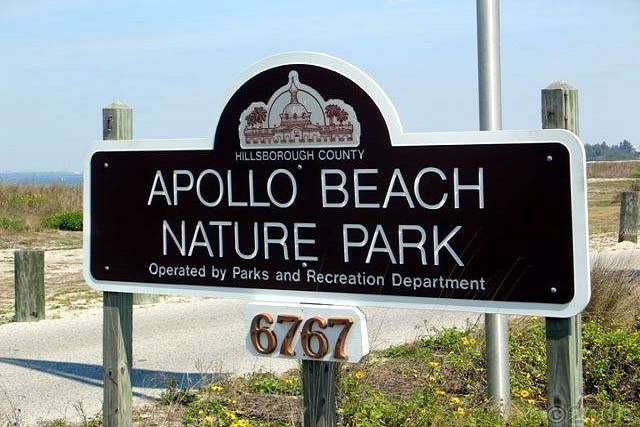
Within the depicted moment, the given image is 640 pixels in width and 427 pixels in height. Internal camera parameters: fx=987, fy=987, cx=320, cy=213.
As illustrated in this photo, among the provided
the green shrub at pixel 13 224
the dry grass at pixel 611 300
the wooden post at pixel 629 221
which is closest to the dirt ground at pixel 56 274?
the green shrub at pixel 13 224

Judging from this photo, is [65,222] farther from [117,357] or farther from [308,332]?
[308,332]

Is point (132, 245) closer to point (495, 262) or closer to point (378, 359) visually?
point (495, 262)

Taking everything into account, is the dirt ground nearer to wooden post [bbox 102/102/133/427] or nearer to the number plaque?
wooden post [bbox 102/102/133/427]

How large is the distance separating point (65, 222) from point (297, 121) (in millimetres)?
20916

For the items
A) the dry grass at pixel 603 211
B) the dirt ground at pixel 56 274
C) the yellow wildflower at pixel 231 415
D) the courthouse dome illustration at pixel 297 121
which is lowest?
the yellow wildflower at pixel 231 415

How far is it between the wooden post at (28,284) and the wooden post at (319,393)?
7.09 m

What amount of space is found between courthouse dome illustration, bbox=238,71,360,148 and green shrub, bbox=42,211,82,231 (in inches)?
803

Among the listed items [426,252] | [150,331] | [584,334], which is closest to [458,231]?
[426,252]

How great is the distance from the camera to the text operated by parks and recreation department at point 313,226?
3781 millimetres

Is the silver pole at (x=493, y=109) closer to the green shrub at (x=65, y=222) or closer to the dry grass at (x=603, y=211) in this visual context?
the dry grass at (x=603, y=211)

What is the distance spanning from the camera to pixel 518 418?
17.9 ft

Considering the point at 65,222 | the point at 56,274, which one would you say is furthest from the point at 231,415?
the point at 65,222

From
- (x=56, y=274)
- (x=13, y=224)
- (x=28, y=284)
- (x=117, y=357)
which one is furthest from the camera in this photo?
(x=13, y=224)

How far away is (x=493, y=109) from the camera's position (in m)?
5.68
